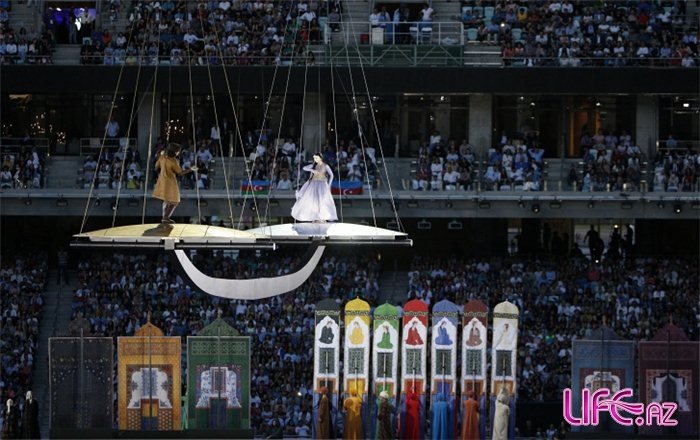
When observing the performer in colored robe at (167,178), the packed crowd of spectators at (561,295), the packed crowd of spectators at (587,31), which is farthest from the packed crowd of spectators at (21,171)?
the performer in colored robe at (167,178)

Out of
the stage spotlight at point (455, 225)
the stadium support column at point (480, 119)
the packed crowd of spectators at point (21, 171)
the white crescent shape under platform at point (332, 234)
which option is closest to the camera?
the white crescent shape under platform at point (332, 234)

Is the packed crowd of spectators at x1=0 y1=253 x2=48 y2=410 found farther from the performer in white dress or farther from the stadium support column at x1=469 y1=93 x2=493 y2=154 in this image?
the stadium support column at x1=469 y1=93 x2=493 y2=154

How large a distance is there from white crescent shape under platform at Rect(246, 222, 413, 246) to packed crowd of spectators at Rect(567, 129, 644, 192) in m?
12.8

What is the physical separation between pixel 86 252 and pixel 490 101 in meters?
11.3

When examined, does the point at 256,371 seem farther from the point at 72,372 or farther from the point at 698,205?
the point at 698,205

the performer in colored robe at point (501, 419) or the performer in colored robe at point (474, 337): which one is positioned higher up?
the performer in colored robe at point (474, 337)

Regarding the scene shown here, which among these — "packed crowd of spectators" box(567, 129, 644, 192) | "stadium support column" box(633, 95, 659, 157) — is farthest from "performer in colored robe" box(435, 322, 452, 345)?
"stadium support column" box(633, 95, 659, 157)

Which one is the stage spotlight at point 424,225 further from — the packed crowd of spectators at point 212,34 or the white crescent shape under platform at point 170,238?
the white crescent shape under platform at point 170,238

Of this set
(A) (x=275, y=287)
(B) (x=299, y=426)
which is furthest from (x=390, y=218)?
(A) (x=275, y=287)

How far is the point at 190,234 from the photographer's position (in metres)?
33.4

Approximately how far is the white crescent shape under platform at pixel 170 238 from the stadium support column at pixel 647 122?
1863 centimetres

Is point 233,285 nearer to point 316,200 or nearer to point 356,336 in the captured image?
point 316,200

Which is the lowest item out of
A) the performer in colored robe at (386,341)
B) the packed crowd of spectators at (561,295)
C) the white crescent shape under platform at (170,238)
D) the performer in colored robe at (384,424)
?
the performer in colored robe at (384,424)

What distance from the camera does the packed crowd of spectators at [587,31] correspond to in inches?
1898
